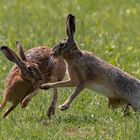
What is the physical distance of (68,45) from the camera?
10203 mm

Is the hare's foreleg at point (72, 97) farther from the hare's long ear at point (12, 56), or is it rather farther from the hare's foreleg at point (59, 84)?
the hare's long ear at point (12, 56)

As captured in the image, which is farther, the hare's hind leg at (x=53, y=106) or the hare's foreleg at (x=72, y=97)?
the hare's hind leg at (x=53, y=106)

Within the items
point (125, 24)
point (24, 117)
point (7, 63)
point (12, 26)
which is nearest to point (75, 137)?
point (24, 117)

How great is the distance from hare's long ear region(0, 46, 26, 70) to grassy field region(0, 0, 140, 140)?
0.57 metres

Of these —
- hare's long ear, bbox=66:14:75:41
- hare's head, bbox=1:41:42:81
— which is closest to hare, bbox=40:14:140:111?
hare's long ear, bbox=66:14:75:41

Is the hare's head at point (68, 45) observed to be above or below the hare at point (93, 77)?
above

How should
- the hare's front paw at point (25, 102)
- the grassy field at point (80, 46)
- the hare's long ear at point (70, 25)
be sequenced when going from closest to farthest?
the grassy field at point (80, 46) < the hare's long ear at point (70, 25) < the hare's front paw at point (25, 102)

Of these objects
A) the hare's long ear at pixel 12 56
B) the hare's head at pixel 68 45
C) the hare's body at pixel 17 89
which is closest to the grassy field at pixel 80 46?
the hare's body at pixel 17 89

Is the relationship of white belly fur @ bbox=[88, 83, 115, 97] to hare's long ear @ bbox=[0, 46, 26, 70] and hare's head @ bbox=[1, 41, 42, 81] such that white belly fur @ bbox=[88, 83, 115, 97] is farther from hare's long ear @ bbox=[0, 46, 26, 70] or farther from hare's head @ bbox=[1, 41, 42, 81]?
hare's long ear @ bbox=[0, 46, 26, 70]

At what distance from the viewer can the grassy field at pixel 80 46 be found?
9.01m

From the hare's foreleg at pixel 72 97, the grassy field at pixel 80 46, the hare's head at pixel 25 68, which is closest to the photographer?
the grassy field at pixel 80 46

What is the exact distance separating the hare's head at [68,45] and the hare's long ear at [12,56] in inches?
16.2

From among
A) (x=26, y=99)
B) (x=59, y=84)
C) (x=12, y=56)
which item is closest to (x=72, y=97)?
(x=59, y=84)

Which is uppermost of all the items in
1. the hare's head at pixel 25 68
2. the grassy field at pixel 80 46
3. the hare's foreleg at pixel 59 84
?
the hare's head at pixel 25 68
